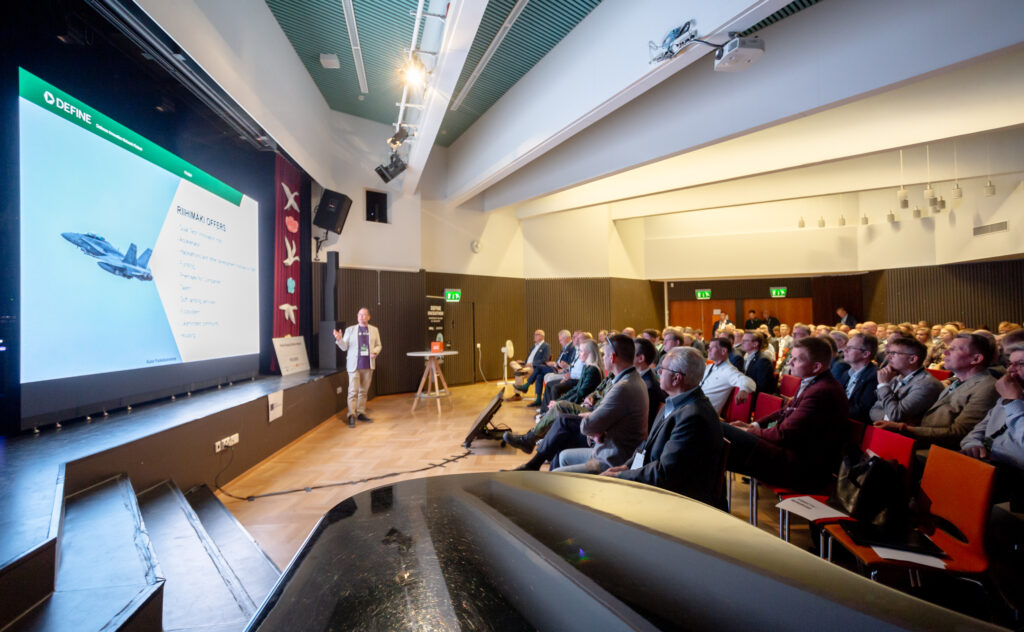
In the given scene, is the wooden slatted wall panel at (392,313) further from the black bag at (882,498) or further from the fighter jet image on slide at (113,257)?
the black bag at (882,498)

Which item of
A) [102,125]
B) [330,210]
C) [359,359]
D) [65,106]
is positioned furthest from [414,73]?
[359,359]

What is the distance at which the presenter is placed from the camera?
243 inches

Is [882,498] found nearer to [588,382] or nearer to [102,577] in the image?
[588,382]

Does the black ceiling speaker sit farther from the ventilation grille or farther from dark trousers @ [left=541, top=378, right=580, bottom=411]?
the ventilation grille

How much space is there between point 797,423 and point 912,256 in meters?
11.6

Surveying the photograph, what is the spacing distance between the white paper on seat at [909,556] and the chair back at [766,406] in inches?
69.9

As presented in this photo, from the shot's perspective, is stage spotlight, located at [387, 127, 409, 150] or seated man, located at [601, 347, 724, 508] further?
stage spotlight, located at [387, 127, 409, 150]

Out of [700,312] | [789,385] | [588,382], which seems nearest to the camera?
[789,385]

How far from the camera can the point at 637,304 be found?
12.4 metres

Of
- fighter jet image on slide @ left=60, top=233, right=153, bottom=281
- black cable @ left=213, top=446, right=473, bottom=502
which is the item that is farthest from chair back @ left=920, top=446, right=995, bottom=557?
fighter jet image on slide @ left=60, top=233, right=153, bottom=281

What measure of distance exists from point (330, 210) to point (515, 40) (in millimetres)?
4048

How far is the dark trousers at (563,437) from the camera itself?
136 inches

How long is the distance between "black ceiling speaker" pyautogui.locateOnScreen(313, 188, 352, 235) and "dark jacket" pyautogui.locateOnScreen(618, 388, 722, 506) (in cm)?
702


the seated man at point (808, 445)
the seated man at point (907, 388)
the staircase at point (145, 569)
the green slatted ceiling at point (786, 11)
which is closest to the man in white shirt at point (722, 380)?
the seated man at point (907, 388)
